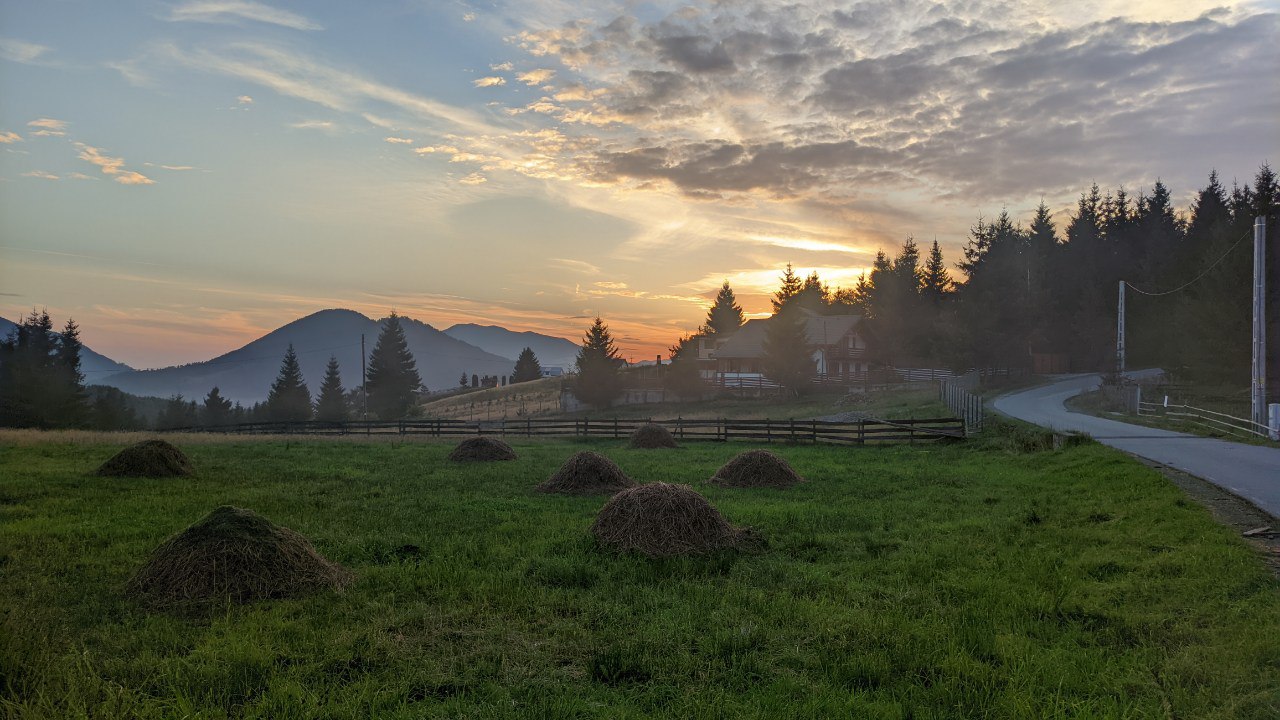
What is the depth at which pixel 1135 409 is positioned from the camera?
3259 cm

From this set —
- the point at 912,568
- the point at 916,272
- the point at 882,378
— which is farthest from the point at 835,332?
the point at 912,568

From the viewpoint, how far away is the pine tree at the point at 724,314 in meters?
97.2

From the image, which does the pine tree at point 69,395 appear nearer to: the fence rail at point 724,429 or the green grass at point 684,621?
the fence rail at point 724,429

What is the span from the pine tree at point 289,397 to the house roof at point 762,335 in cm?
4816

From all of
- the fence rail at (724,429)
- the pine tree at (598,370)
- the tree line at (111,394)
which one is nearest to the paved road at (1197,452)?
the fence rail at (724,429)

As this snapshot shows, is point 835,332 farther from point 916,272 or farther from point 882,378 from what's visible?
point 916,272

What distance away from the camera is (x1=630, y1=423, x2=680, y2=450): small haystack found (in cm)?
2838

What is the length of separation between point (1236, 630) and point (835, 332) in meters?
67.7

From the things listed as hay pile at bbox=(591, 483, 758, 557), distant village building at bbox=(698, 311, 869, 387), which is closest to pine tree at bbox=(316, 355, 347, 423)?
distant village building at bbox=(698, 311, 869, 387)

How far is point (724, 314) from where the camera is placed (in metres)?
97.4

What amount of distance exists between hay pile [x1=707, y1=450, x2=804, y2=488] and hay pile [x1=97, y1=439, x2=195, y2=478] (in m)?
14.5

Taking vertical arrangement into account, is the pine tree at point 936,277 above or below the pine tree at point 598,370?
above

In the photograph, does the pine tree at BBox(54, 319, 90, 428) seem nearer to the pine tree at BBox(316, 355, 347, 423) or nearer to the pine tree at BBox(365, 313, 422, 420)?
the pine tree at BBox(316, 355, 347, 423)

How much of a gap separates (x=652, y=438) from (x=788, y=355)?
3108 centimetres
